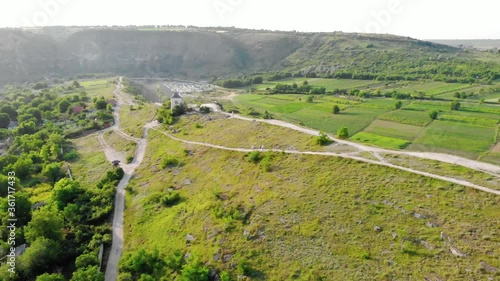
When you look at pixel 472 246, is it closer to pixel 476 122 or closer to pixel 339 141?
pixel 339 141

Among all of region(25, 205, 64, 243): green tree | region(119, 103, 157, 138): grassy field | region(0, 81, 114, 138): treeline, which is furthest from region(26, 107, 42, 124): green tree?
region(25, 205, 64, 243): green tree

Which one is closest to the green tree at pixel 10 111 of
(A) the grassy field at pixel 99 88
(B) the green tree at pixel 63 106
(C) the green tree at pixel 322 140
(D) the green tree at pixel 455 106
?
(B) the green tree at pixel 63 106

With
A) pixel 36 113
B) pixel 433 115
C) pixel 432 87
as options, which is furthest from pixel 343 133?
pixel 36 113

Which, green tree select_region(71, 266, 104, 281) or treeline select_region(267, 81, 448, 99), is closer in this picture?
green tree select_region(71, 266, 104, 281)

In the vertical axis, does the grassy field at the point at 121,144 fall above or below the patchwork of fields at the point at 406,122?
below

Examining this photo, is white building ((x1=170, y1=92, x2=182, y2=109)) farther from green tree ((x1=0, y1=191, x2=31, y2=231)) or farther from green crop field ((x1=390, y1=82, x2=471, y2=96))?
green crop field ((x1=390, y1=82, x2=471, y2=96))

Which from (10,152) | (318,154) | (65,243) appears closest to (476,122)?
(318,154)

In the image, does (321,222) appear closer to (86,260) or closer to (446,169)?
(446,169)

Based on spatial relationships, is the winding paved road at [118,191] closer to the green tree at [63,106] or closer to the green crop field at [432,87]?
the green tree at [63,106]
